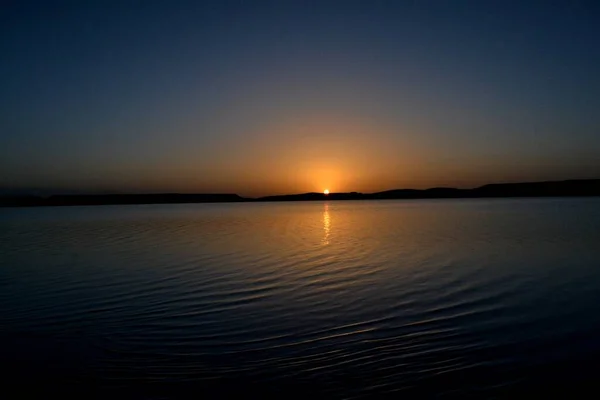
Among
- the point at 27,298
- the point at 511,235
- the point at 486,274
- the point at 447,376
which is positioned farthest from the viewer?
the point at 511,235

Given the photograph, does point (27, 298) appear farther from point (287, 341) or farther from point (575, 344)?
point (575, 344)

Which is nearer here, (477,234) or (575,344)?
(575,344)

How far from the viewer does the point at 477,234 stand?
31.1 metres

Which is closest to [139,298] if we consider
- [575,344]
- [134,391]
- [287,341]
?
[287,341]

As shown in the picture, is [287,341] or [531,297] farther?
[531,297]

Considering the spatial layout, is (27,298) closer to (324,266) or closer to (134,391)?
(134,391)

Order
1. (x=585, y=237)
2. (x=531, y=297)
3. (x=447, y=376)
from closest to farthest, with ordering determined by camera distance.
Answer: (x=447, y=376), (x=531, y=297), (x=585, y=237)

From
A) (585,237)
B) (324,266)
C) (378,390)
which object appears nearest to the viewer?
(378,390)

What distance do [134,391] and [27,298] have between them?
27.9 feet

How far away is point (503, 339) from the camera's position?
8.66 meters

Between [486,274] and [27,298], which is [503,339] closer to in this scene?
[486,274]

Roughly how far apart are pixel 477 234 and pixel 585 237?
6.08 m

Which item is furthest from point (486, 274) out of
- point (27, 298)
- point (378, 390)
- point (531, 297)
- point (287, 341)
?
point (27, 298)

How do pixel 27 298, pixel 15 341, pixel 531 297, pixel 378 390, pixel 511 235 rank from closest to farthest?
pixel 378 390
pixel 15 341
pixel 531 297
pixel 27 298
pixel 511 235
